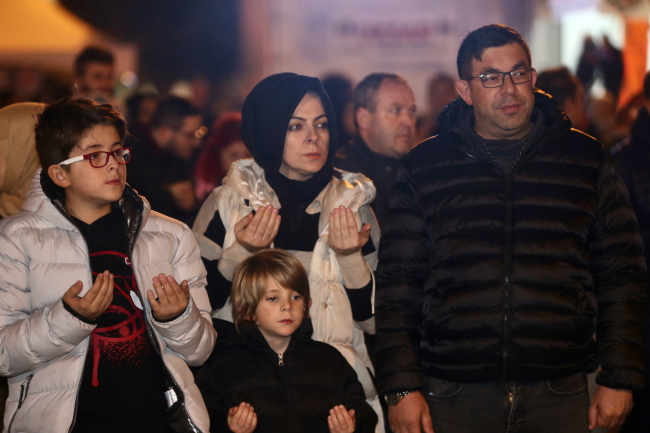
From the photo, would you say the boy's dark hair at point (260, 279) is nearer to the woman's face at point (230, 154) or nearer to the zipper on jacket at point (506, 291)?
the zipper on jacket at point (506, 291)

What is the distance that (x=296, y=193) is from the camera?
3.08 m

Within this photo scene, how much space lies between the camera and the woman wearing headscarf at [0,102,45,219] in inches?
123

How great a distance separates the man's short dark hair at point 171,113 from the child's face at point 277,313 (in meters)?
2.80

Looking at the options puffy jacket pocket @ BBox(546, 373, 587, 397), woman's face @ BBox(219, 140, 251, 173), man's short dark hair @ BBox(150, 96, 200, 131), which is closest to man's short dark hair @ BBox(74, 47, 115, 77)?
man's short dark hair @ BBox(150, 96, 200, 131)

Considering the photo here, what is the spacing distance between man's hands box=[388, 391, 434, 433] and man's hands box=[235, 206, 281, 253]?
869 mm

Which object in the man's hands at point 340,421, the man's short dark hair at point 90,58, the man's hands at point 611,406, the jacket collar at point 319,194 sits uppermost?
the man's short dark hair at point 90,58

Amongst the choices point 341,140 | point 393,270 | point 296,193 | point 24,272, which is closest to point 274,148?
point 296,193

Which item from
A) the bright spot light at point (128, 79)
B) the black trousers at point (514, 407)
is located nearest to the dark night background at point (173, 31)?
the bright spot light at point (128, 79)

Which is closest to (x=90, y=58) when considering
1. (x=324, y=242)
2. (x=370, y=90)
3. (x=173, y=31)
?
(x=370, y=90)

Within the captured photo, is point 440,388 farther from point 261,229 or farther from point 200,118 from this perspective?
point 200,118

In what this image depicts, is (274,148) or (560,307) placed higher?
(274,148)

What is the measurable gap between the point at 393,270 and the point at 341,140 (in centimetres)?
305

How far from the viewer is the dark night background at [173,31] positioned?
15438mm

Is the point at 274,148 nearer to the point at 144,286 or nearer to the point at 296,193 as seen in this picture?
the point at 296,193
